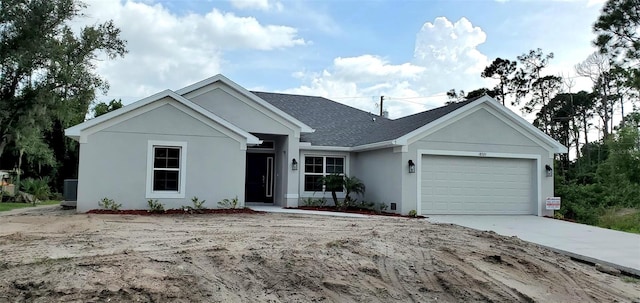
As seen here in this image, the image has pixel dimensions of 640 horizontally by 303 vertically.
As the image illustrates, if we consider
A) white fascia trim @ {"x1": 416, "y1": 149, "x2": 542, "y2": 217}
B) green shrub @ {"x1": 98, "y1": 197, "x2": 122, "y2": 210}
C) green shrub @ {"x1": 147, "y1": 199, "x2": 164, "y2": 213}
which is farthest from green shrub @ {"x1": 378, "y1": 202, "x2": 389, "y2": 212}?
green shrub @ {"x1": 98, "y1": 197, "x2": 122, "y2": 210}

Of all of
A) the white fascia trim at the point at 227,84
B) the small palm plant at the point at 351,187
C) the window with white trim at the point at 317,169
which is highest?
the white fascia trim at the point at 227,84

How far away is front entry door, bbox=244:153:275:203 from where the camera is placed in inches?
700

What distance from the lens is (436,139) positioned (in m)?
15.3

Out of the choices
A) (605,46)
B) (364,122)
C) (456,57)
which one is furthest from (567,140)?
(364,122)

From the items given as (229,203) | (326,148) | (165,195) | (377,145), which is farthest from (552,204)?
(165,195)

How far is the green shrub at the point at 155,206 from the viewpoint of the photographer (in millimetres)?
13500

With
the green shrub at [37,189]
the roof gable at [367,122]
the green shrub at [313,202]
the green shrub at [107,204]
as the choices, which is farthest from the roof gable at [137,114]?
the green shrub at [37,189]

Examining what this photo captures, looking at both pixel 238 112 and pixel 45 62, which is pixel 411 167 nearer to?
pixel 238 112

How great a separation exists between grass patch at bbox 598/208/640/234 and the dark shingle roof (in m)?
9.05

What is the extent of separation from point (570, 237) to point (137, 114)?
1182cm

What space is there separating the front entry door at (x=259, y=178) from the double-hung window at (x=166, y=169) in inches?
155

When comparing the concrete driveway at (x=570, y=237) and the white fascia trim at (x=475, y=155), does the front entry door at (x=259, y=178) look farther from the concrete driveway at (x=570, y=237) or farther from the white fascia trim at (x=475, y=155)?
the concrete driveway at (x=570, y=237)

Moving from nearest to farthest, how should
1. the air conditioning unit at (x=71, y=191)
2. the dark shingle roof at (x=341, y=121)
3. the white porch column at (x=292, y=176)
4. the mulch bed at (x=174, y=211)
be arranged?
the mulch bed at (x=174, y=211), the air conditioning unit at (x=71, y=191), the white porch column at (x=292, y=176), the dark shingle roof at (x=341, y=121)

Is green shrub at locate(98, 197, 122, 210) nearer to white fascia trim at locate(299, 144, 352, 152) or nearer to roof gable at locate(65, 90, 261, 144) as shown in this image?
roof gable at locate(65, 90, 261, 144)
